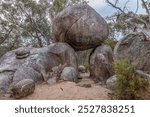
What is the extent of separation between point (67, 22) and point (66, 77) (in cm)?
247

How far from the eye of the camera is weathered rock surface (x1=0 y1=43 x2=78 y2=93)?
11.5 m

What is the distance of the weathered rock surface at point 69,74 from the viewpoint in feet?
38.3

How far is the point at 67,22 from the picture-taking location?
13023mm

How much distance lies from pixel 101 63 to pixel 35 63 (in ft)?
7.87

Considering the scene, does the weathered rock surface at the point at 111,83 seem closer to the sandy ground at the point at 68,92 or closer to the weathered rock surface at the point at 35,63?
the sandy ground at the point at 68,92

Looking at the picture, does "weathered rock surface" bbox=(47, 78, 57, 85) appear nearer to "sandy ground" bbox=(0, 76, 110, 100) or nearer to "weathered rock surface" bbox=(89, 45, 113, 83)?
"sandy ground" bbox=(0, 76, 110, 100)

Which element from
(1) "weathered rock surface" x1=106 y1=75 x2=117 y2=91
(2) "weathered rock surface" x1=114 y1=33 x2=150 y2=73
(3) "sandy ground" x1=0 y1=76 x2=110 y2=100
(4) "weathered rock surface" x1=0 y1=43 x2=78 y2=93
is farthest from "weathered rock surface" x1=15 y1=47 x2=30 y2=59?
(2) "weathered rock surface" x1=114 y1=33 x2=150 y2=73

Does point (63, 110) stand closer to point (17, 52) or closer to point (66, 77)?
point (66, 77)

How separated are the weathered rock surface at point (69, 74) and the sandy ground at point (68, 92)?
18.6 inches

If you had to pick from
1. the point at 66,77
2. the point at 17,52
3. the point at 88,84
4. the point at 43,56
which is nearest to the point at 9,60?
the point at 17,52

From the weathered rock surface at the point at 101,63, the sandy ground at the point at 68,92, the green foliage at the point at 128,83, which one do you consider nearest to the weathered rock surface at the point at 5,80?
the sandy ground at the point at 68,92

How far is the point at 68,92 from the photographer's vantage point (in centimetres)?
1047

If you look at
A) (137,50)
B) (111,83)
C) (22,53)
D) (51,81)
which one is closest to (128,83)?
(111,83)

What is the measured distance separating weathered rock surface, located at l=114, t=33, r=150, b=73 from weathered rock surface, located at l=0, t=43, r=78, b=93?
206 cm
